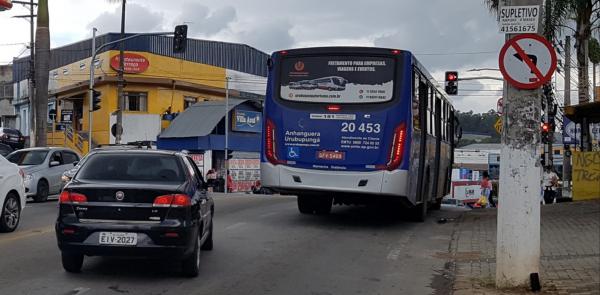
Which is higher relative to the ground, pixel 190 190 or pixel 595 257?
pixel 190 190

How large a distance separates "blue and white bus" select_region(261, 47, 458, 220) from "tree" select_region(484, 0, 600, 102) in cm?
936

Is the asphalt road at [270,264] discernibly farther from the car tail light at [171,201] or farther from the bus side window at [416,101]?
the bus side window at [416,101]

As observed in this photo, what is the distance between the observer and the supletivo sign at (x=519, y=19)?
289 inches

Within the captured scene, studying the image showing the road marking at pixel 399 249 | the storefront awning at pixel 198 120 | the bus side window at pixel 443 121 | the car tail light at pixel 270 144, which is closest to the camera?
the road marking at pixel 399 249

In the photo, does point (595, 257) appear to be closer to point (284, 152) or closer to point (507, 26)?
point (507, 26)

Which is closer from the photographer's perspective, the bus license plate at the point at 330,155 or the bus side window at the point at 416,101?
the bus license plate at the point at 330,155

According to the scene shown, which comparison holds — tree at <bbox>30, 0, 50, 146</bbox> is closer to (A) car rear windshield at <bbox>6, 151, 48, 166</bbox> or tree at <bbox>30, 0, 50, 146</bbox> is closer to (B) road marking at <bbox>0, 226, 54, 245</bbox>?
(A) car rear windshield at <bbox>6, 151, 48, 166</bbox>

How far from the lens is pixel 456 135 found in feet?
72.0

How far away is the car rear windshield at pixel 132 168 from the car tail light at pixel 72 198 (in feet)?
1.25

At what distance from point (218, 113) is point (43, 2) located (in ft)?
49.8

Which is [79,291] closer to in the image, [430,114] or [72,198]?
[72,198]

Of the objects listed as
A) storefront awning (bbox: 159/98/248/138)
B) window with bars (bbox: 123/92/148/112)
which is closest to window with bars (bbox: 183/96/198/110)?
window with bars (bbox: 123/92/148/112)

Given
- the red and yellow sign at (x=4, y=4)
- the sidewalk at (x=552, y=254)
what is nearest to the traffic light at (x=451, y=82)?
the sidewalk at (x=552, y=254)

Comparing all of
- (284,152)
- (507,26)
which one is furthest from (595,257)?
(284,152)
